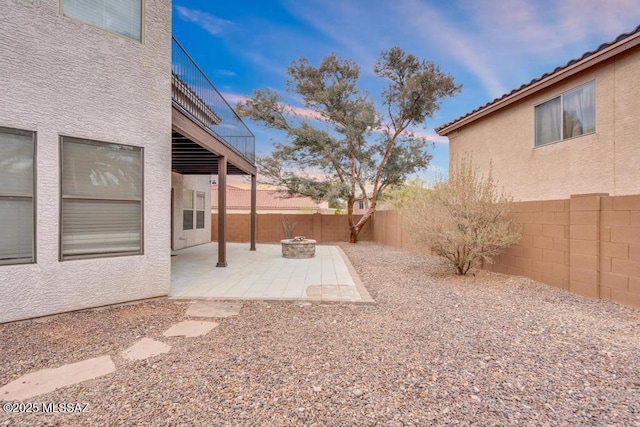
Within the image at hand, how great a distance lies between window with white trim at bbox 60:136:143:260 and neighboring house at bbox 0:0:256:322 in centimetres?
1

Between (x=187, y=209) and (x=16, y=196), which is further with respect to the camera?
(x=187, y=209)

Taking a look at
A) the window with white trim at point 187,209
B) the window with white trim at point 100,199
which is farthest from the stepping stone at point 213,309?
the window with white trim at point 187,209

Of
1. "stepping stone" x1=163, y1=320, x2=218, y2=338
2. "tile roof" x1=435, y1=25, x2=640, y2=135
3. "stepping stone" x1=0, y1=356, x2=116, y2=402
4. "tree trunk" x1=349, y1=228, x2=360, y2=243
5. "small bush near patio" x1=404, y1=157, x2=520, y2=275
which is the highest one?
"tile roof" x1=435, y1=25, x2=640, y2=135

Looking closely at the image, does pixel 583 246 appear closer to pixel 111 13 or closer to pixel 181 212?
pixel 111 13

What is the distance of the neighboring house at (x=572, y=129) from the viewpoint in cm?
612

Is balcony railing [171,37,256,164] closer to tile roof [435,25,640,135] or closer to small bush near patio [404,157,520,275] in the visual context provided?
small bush near patio [404,157,520,275]

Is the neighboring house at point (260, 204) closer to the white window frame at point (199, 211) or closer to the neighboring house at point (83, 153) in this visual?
the white window frame at point (199, 211)

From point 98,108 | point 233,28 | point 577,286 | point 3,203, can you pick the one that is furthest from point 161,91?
point 233,28

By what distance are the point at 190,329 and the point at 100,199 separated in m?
2.43

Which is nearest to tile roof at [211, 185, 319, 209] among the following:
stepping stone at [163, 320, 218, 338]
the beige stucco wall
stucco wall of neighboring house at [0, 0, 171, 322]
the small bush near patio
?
the beige stucco wall

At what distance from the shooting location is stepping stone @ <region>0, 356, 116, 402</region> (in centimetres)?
253

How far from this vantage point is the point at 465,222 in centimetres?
665

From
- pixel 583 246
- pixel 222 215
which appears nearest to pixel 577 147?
pixel 583 246

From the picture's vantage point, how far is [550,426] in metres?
2.13
